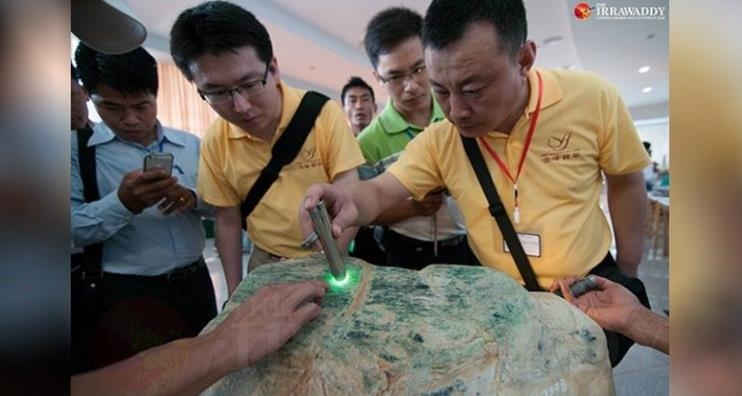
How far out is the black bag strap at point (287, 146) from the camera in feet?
1.78

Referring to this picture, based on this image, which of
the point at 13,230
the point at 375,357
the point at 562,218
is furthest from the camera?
the point at 562,218

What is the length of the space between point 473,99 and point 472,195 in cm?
15

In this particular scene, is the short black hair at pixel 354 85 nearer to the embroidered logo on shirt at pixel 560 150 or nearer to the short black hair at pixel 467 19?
the short black hair at pixel 467 19

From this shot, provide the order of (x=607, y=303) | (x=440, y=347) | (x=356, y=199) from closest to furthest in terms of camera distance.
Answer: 1. (x=440, y=347)
2. (x=607, y=303)
3. (x=356, y=199)

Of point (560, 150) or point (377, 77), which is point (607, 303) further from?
point (377, 77)

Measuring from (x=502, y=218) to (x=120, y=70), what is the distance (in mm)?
559

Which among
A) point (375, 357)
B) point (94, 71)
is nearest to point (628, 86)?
point (375, 357)

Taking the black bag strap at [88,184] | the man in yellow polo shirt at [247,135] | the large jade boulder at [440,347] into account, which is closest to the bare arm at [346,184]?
Result: the man in yellow polo shirt at [247,135]

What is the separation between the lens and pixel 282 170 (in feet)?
1.79

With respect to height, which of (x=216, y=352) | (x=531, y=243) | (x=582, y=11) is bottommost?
(x=216, y=352)

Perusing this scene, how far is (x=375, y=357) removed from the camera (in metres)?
0.40

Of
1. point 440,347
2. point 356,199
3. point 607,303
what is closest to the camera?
point 440,347

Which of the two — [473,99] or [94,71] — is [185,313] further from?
[473,99]

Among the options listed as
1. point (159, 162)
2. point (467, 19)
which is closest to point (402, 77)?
point (467, 19)
